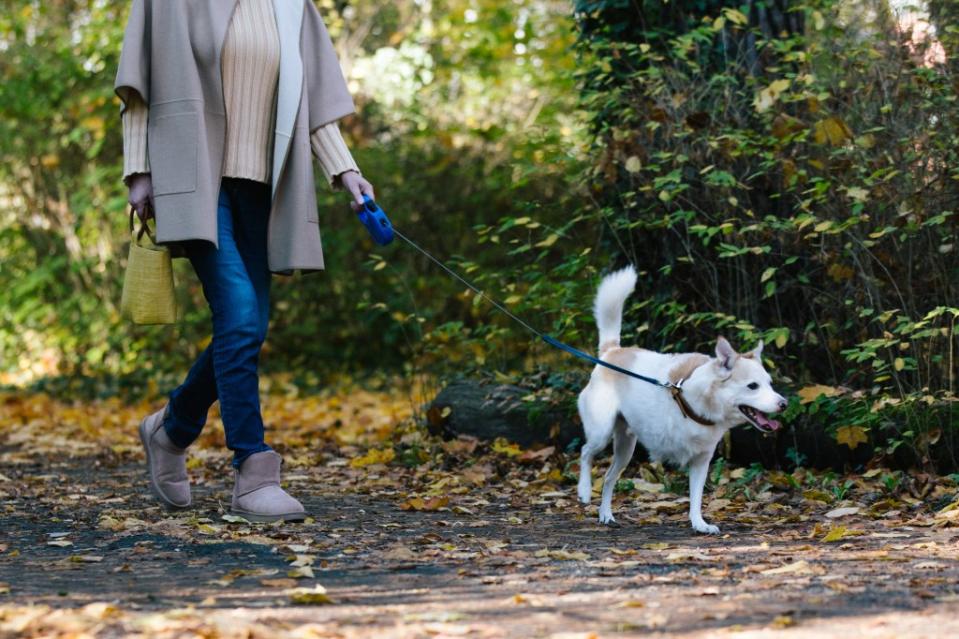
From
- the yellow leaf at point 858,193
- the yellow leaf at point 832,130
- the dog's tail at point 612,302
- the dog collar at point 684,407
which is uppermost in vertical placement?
the yellow leaf at point 832,130

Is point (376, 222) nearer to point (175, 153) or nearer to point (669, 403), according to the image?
point (175, 153)

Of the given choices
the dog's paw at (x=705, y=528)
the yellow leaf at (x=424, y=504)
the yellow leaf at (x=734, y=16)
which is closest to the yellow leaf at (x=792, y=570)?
the dog's paw at (x=705, y=528)

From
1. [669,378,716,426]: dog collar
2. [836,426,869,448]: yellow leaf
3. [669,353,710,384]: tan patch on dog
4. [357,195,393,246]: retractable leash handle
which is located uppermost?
[357,195,393,246]: retractable leash handle

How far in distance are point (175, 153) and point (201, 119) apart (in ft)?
0.48

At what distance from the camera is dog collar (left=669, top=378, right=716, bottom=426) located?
14.7ft

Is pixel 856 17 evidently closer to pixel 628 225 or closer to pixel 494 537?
pixel 628 225

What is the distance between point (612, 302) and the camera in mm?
4910

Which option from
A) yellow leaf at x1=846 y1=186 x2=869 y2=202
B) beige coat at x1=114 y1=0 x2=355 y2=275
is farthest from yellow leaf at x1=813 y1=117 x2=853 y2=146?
beige coat at x1=114 y1=0 x2=355 y2=275

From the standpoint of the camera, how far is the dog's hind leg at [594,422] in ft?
15.8

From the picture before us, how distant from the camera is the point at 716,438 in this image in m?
4.54

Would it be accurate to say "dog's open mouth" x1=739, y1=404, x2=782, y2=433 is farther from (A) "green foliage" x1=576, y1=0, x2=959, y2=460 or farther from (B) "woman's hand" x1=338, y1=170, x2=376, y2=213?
(B) "woman's hand" x1=338, y1=170, x2=376, y2=213

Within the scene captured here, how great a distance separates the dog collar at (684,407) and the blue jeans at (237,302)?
1.54 meters

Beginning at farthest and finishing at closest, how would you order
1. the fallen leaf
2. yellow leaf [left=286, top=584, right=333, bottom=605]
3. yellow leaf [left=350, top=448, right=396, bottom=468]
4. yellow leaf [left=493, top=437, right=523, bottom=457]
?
yellow leaf [left=350, top=448, right=396, bottom=468] < yellow leaf [left=493, top=437, right=523, bottom=457] < the fallen leaf < yellow leaf [left=286, top=584, right=333, bottom=605]

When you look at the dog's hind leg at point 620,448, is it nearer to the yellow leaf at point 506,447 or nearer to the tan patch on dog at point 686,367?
the tan patch on dog at point 686,367
